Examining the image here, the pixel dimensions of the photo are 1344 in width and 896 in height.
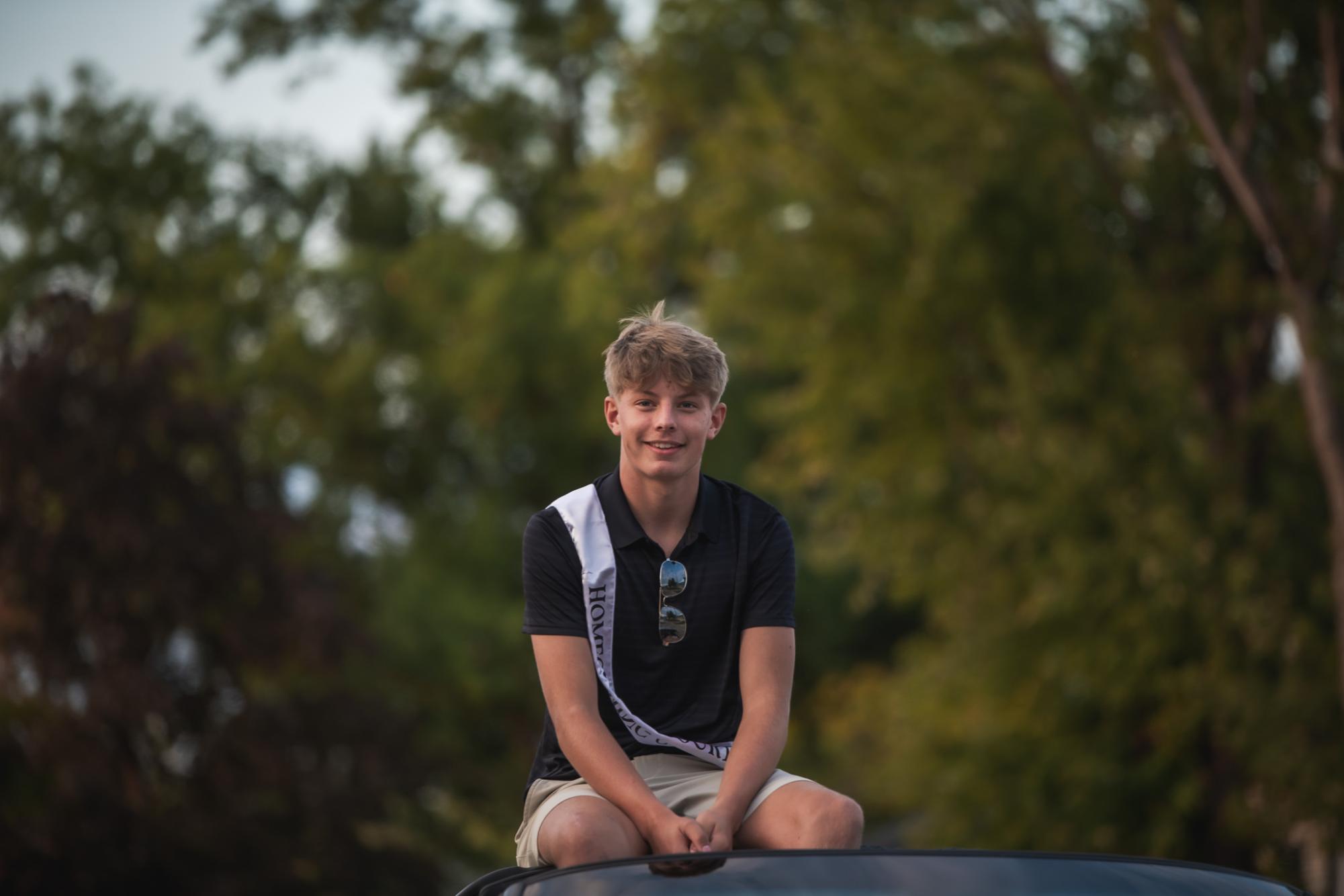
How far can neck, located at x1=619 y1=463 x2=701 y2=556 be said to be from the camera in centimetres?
303

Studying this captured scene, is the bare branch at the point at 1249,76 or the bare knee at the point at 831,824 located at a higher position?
the bare branch at the point at 1249,76

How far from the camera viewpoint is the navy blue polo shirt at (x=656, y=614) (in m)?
2.97

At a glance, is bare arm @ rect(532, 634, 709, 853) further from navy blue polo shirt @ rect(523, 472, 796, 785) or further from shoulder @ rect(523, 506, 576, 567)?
shoulder @ rect(523, 506, 576, 567)

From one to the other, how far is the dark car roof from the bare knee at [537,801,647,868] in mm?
259

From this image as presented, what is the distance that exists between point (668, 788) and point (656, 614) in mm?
318

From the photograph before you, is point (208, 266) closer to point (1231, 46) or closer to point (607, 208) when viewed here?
point (607, 208)

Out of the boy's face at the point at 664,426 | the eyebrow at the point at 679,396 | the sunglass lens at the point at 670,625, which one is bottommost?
the sunglass lens at the point at 670,625

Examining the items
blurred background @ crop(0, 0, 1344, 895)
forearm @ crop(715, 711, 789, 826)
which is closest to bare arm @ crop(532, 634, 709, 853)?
forearm @ crop(715, 711, 789, 826)

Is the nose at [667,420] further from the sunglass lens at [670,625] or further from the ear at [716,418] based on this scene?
the sunglass lens at [670,625]

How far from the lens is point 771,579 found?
3027 millimetres

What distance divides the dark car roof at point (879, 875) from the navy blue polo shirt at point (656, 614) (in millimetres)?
635

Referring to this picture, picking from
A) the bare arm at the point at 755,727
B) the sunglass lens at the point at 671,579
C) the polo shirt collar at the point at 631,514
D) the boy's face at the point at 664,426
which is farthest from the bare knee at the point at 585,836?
the boy's face at the point at 664,426

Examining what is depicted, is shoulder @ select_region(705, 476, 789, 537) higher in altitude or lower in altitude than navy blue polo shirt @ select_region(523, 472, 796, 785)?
higher

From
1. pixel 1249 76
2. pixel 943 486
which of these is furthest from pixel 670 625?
pixel 943 486
